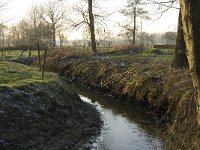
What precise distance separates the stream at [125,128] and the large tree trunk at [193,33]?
569 cm

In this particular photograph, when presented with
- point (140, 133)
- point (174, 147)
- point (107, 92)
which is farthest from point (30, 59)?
point (174, 147)

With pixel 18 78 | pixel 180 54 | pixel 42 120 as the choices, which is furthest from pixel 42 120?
pixel 180 54

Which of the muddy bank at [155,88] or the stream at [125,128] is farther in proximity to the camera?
the stream at [125,128]

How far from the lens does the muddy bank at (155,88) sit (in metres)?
8.14

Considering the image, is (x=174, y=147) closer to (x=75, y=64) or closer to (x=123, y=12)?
(x=75, y=64)

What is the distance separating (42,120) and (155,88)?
627 centimetres

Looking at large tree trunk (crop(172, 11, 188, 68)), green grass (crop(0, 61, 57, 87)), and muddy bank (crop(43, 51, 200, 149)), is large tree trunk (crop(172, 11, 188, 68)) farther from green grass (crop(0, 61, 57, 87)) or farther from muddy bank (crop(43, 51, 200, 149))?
green grass (crop(0, 61, 57, 87))

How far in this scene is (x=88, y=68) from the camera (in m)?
26.8

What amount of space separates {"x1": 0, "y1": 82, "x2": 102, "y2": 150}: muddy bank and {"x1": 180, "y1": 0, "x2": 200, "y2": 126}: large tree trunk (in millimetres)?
5756

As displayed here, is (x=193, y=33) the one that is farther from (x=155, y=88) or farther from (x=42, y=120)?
(x=155, y=88)

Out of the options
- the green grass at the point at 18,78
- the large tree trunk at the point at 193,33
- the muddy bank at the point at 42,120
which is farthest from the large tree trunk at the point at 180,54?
the large tree trunk at the point at 193,33

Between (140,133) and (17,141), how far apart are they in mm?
4799

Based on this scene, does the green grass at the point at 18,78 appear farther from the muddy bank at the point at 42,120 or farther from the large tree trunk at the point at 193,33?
the large tree trunk at the point at 193,33

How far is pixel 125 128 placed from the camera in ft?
45.5
